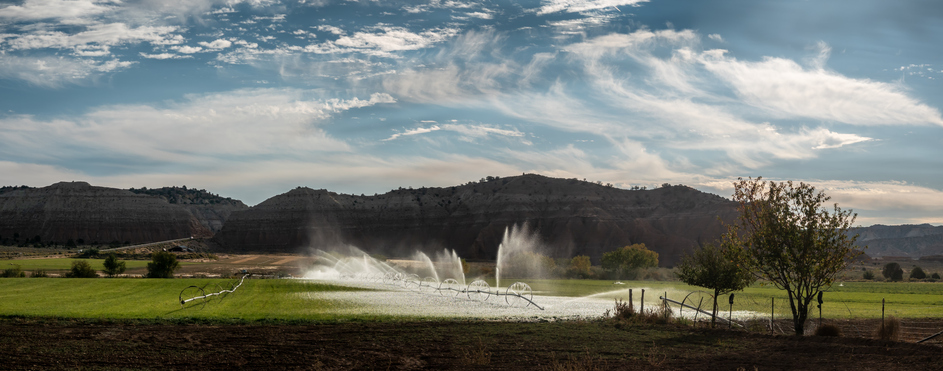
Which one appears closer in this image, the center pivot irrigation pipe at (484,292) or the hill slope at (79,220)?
the center pivot irrigation pipe at (484,292)

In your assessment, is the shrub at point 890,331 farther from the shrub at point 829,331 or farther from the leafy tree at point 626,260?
the leafy tree at point 626,260

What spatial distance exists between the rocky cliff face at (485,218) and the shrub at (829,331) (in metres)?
109

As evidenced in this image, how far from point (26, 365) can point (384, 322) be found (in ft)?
47.5

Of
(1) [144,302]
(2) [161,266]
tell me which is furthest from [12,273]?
(1) [144,302]

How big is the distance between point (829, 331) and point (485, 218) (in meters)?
139

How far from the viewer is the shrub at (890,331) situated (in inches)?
859

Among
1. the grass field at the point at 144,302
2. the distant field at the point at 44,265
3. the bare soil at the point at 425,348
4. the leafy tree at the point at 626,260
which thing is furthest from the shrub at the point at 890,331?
the distant field at the point at 44,265

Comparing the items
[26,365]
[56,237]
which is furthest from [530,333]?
[56,237]

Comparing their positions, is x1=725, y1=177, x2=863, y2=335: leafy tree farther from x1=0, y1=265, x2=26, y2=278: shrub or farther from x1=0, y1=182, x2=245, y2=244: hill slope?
x1=0, y1=182, x2=245, y2=244: hill slope

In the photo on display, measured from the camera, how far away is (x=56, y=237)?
7111 inches

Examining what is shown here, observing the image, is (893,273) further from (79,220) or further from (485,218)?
(79,220)

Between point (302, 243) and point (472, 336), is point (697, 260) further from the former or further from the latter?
point (302, 243)

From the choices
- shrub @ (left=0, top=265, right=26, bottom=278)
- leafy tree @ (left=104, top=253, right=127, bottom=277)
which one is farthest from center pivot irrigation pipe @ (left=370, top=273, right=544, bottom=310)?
shrub @ (left=0, top=265, right=26, bottom=278)

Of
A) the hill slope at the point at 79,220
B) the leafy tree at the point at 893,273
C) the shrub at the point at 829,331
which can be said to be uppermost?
the hill slope at the point at 79,220
